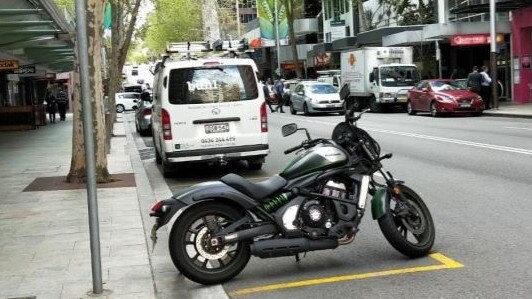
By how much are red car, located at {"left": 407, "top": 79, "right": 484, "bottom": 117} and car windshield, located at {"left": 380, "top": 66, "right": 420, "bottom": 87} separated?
2.60 metres

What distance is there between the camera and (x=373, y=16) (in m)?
49.0

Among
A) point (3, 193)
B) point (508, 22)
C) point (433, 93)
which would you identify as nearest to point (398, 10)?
point (508, 22)

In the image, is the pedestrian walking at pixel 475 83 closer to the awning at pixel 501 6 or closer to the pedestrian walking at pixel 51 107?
the awning at pixel 501 6

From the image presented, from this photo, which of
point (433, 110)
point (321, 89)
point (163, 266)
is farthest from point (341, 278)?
point (321, 89)

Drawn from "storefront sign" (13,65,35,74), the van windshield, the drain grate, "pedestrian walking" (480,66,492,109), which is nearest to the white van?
the van windshield

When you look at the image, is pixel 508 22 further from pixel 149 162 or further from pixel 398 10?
pixel 149 162

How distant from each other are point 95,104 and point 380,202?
674cm

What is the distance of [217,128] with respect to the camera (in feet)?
37.6

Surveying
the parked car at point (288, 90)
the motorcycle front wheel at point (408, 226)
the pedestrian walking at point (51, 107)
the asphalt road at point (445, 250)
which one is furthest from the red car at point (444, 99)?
the pedestrian walking at point (51, 107)

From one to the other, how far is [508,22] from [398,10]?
1308 cm

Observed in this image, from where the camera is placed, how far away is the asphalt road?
530 cm

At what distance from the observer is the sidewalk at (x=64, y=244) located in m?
5.57

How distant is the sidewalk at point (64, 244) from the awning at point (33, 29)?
3.31 metres

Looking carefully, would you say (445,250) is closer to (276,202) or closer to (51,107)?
(276,202)
